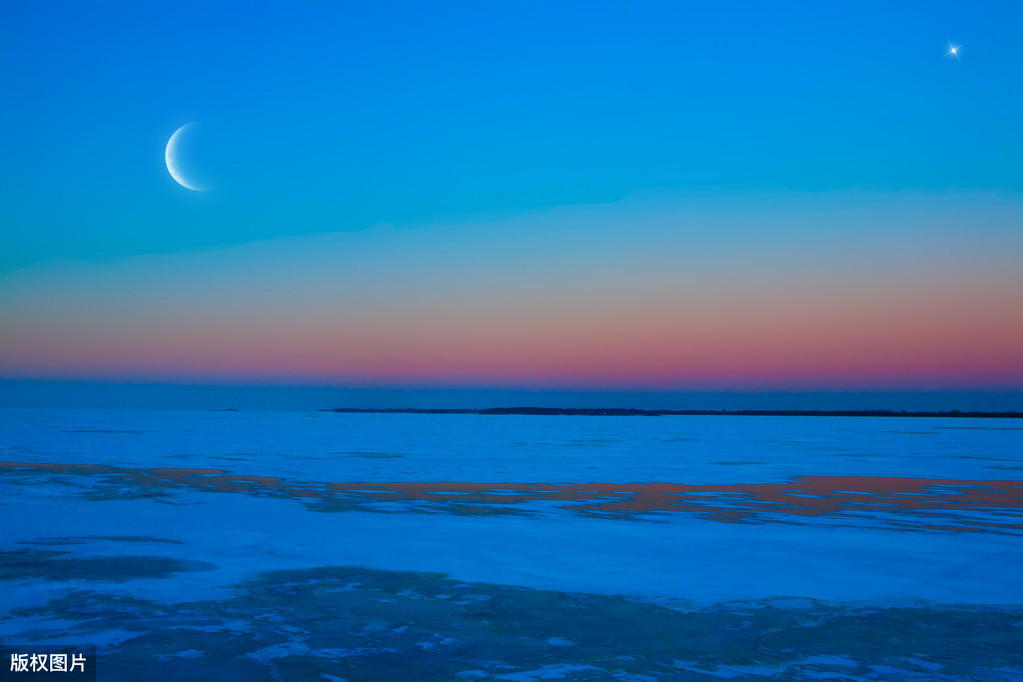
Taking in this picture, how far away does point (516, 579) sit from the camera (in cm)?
670

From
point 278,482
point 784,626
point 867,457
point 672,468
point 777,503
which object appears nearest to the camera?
point 784,626

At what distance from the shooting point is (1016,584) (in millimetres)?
6441

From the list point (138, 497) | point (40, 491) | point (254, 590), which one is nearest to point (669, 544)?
point (254, 590)

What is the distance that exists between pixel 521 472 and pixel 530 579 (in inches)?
417

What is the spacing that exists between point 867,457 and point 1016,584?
17.7 m

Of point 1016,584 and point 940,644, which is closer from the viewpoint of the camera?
point 940,644

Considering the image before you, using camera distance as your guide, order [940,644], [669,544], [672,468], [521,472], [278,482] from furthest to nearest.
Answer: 1. [672,468]
2. [521,472]
3. [278,482]
4. [669,544]
5. [940,644]

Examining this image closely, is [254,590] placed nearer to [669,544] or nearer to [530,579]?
[530,579]

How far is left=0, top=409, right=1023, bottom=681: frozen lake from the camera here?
4.57 meters

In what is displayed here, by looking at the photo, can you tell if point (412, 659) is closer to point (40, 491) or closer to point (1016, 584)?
point (1016, 584)

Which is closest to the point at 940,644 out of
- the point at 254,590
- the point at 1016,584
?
the point at 1016,584

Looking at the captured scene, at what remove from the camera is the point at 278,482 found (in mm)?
14633

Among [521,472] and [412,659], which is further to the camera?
[521,472]

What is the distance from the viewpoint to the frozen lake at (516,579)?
4.57 m
